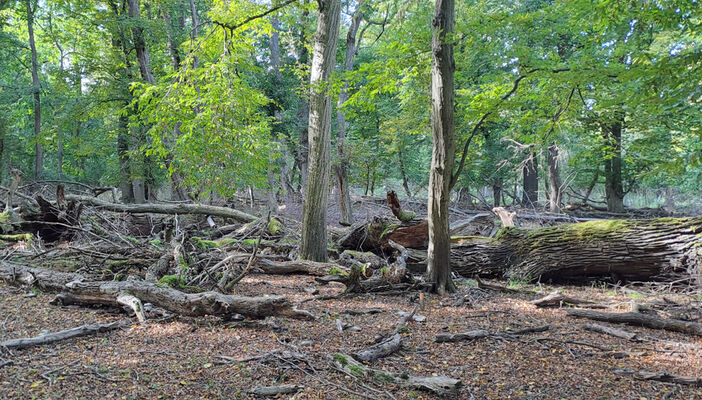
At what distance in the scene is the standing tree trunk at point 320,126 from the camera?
7.39 meters

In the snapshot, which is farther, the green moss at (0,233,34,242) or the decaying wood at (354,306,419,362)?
the green moss at (0,233,34,242)

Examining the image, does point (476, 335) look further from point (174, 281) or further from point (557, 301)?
point (174, 281)

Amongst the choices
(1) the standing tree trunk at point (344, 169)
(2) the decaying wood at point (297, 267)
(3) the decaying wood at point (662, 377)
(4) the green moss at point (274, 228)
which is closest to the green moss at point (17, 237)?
(2) the decaying wood at point (297, 267)

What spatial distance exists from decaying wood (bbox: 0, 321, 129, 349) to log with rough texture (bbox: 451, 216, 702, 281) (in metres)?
5.75

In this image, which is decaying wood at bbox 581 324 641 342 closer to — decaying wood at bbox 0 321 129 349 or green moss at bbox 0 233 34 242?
decaying wood at bbox 0 321 129 349

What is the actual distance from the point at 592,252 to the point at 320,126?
17.0 ft

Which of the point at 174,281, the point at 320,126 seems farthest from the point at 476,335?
the point at 320,126

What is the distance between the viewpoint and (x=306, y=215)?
755 cm

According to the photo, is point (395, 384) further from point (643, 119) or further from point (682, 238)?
point (643, 119)

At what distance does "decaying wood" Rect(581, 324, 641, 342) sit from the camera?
431 cm

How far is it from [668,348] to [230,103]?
7.22m

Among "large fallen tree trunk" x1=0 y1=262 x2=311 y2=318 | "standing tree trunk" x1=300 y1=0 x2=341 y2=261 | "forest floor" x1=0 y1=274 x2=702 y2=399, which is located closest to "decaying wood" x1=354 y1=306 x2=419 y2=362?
"forest floor" x1=0 y1=274 x2=702 y2=399

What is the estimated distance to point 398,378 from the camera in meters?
3.05

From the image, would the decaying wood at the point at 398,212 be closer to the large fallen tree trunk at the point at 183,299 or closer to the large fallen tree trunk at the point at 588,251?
the large fallen tree trunk at the point at 588,251
